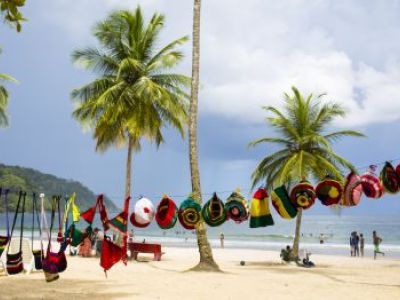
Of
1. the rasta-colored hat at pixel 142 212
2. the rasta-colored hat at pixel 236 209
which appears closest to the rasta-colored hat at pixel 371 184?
the rasta-colored hat at pixel 236 209

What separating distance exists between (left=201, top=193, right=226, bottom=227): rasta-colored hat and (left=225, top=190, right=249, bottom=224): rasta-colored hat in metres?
0.13

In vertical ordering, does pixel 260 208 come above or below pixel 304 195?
below

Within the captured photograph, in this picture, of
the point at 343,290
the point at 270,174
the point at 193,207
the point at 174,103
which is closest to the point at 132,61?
the point at 174,103

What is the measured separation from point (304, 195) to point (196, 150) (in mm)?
6160

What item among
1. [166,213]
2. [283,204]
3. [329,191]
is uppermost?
[329,191]

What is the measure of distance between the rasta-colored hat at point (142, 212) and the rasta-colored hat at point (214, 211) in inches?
53.6

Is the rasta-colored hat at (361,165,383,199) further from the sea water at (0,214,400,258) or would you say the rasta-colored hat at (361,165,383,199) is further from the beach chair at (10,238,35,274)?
the sea water at (0,214,400,258)

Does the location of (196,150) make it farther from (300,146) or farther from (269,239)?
(269,239)

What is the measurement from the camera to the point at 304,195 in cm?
1132

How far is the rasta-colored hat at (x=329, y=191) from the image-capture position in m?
A: 11.4

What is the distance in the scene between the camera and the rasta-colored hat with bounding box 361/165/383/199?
1115 centimetres

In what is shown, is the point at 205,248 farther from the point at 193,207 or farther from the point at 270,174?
the point at 270,174

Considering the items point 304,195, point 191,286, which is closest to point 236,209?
point 304,195

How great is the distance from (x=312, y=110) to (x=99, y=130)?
9841 mm
